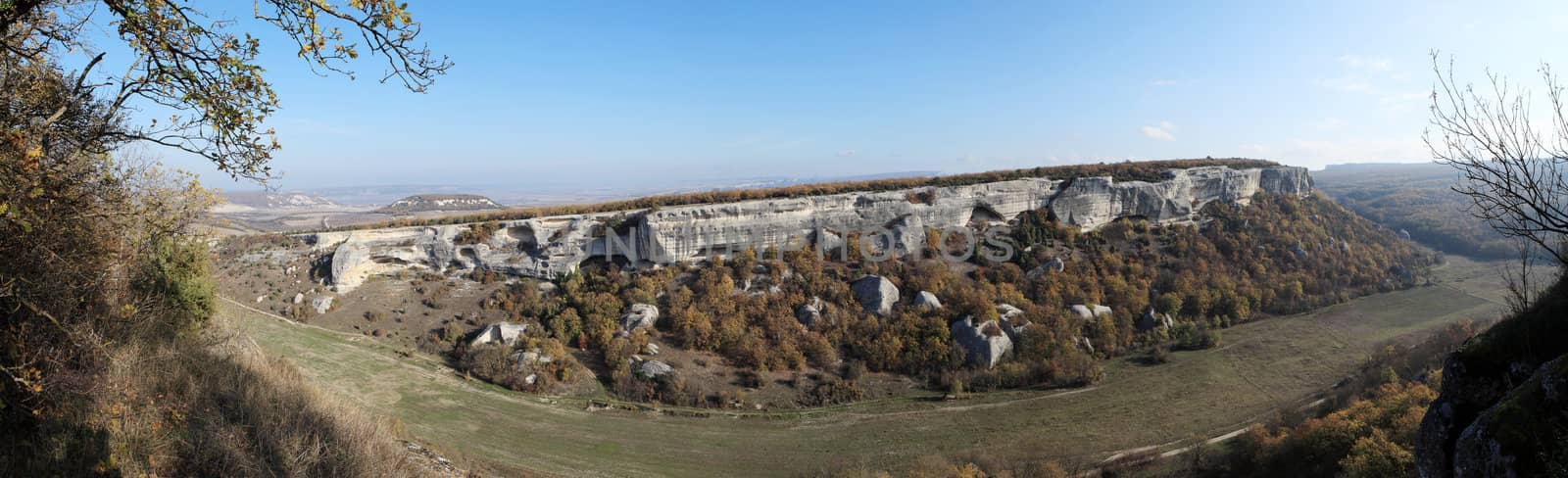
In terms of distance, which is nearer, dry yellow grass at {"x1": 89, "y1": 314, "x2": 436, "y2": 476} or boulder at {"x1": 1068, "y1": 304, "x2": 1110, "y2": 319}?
dry yellow grass at {"x1": 89, "y1": 314, "x2": 436, "y2": 476}

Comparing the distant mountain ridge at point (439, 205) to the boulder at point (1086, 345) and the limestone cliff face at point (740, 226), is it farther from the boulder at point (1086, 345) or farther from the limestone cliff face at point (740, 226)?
the boulder at point (1086, 345)

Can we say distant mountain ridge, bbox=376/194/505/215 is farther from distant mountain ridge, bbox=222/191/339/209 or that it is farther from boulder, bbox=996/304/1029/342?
boulder, bbox=996/304/1029/342

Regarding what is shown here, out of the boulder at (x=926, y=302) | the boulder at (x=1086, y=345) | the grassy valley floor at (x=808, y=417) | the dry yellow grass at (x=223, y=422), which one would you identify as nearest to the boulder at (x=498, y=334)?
the grassy valley floor at (x=808, y=417)

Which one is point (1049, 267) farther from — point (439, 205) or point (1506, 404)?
point (439, 205)

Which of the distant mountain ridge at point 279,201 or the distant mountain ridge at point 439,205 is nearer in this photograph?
the distant mountain ridge at point 439,205

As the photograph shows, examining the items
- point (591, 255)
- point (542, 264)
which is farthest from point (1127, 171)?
point (542, 264)

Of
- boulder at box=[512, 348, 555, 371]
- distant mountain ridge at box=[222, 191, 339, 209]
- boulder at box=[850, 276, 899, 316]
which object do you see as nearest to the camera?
boulder at box=[512, 348, 555, 371]

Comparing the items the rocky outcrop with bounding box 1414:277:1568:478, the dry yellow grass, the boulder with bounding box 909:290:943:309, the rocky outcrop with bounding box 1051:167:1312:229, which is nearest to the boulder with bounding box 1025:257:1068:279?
the rocky outcrop with bounding box 1051:167:1312:229

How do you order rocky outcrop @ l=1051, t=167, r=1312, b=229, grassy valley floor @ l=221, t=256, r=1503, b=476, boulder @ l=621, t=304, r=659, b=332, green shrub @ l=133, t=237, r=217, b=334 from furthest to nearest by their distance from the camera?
rocky outcrop @ l=1051, t=167, r=1312, b=229
boulder @ l=621, t=304, r=659, b=332
grassy valley floor @ l=221, t=256, r=1503, b=476
green shrub @ l=133, t=237, r=217, b=334
